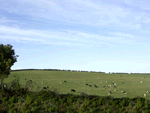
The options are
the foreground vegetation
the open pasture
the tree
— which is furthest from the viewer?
the open pasture

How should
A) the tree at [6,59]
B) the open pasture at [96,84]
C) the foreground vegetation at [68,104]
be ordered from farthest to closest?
1. the open pasture at [96,84]
2. the tree at [6,59]
3. the foreground vegetation at [68,104]

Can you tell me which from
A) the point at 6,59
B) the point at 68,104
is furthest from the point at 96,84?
the point at 6,59

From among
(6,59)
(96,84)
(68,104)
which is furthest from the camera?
(96,84)

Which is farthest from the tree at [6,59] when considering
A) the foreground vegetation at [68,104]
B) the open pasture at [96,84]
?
the open pasture at [96,84]

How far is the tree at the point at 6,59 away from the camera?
2478cm

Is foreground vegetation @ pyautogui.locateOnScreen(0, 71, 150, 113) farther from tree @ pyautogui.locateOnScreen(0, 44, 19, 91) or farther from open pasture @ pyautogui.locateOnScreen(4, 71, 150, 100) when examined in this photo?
open pasture @ pyautogui.locateOnScreen(4, 71, 150, 100)

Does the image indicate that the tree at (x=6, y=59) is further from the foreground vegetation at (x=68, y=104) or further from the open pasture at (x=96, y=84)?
the open pasture at (x=96, y=84)

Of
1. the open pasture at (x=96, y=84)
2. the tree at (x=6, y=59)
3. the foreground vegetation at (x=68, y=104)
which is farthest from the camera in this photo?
the open pasture at (x=96, y=84)

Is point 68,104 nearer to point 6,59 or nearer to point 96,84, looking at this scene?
point 6,59

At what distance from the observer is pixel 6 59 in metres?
25.5

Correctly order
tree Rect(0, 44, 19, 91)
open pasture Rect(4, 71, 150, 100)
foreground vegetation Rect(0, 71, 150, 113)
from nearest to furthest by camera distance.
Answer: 1. foreground vegetation Rect(0, 71, 150, 113)
2. tree Rect(0, 44, 19, 91)
3. open pasture Rect(4, 71, 150, 100)

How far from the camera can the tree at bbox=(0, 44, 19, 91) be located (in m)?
24.8

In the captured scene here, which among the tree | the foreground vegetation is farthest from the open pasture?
the tree

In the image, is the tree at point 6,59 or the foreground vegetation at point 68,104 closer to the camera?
the foreground vegetation at point 68,104
